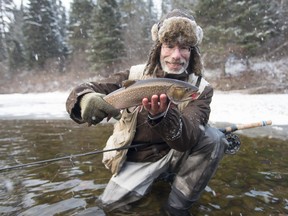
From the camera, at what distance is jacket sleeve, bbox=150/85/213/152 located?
2.66 m

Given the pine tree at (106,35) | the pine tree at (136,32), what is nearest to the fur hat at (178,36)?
the pine tree at (106,35)

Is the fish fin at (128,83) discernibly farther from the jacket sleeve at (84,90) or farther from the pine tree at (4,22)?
the pine tree at (4,22)

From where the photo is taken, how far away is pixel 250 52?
2394cm

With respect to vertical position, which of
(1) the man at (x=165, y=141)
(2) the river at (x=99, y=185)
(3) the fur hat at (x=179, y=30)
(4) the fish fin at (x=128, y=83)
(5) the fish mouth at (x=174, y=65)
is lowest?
(2) the river at (x=99, y=185)

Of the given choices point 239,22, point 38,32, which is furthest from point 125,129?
point 38,32

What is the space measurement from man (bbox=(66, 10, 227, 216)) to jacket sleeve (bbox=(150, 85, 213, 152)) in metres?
0.01

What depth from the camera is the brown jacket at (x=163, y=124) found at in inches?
106

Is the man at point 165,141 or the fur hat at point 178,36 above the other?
the fur hat at point 178,36

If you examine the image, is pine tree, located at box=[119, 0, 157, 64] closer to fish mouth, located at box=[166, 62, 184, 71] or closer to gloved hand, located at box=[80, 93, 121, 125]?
fish mouth, located at box=[166, 62, 184, 71]

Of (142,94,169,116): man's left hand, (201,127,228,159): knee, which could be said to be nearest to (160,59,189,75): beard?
(201,127,228,159): knee

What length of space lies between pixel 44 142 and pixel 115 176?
4.40 meters

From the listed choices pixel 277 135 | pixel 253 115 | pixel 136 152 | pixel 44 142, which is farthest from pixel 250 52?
pixel 136 152

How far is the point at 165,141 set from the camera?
10.4 feet

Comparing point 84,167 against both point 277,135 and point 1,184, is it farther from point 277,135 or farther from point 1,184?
point 277,135
